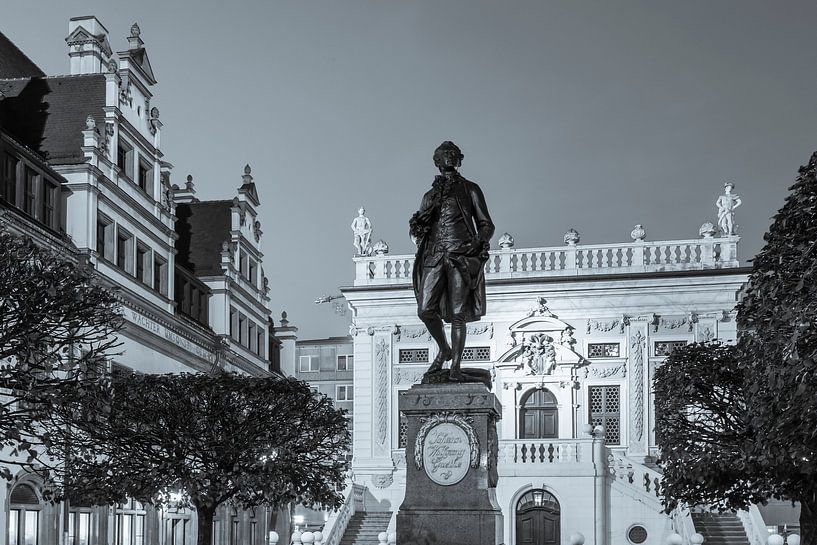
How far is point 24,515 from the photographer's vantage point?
29969 mm

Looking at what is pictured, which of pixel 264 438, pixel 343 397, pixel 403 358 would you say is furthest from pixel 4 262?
pixel 343 397

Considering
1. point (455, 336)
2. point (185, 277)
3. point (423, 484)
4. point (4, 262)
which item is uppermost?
point (185, 277)

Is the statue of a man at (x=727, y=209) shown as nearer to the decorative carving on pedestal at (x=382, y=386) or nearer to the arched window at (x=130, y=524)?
the decorative carving on pedestal at (x=382, y=386)

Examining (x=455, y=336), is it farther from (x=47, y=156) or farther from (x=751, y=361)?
(x=47, y=156)

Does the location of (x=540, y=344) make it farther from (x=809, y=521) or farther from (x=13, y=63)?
(x=13, y=63)

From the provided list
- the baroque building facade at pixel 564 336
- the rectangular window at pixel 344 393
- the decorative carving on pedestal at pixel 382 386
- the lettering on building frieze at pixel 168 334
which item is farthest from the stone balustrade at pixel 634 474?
the rectangular window at pixel 344 393

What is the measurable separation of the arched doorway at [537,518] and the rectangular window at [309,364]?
5131 centimetres

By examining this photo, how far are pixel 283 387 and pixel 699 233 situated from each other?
19.4 meters

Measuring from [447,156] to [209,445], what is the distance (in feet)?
54.1

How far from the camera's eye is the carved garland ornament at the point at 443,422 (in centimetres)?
1153

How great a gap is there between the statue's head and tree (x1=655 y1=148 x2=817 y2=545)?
16.9ft

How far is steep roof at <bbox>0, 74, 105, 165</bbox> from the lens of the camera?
3484cm

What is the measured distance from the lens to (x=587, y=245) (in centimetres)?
4197

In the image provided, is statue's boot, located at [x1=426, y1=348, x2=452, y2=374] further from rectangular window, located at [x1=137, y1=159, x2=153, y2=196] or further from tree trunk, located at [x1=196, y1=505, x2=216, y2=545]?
rectangular window, located at [x1=137, y1=159, x2=153, y2=196]
